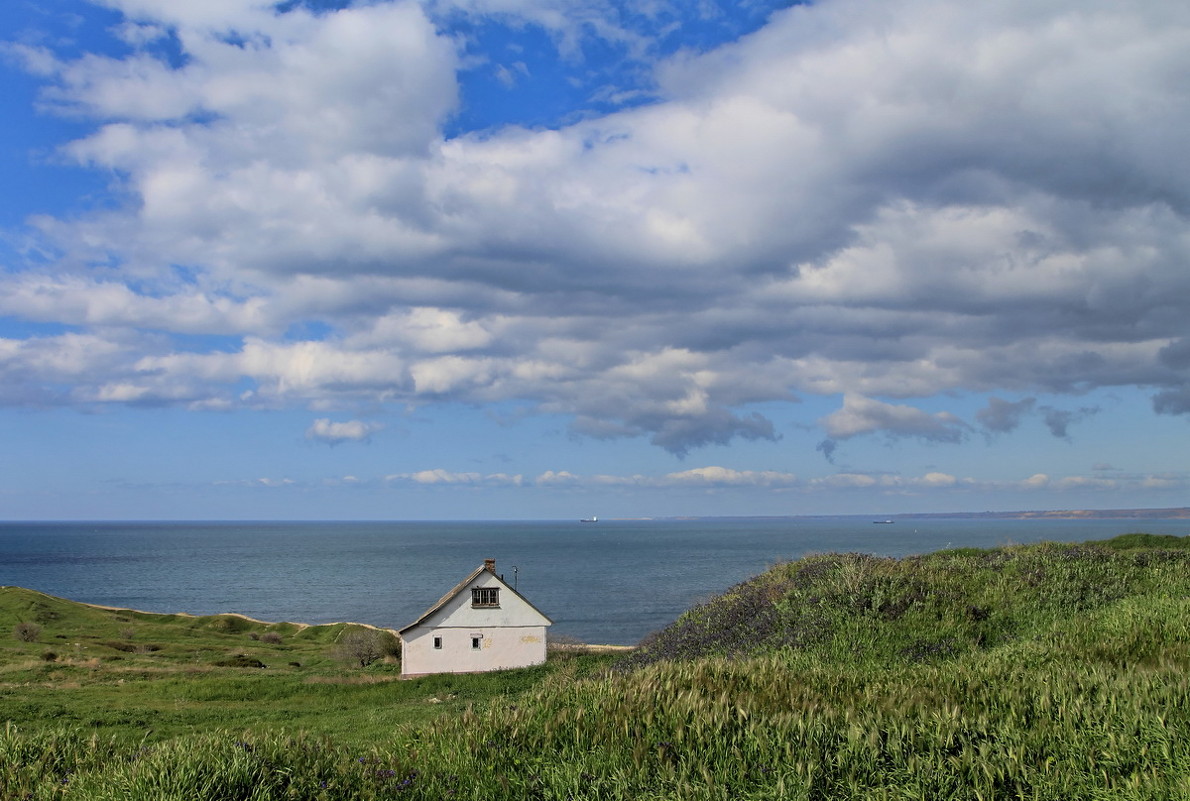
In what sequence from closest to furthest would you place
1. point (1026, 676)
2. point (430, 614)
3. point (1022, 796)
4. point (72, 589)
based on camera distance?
point (1022, 796), point (1026, 676), point (430, 614), point (72, 589)

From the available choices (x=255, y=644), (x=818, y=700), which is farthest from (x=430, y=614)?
(x=818, y=700)

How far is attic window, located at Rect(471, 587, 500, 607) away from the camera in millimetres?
49688

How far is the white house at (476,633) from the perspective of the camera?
1916 inches

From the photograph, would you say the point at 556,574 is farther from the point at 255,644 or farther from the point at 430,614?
the point at 430,614

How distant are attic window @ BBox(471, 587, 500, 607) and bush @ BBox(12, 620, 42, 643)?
137 feet

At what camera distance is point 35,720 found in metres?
28.2

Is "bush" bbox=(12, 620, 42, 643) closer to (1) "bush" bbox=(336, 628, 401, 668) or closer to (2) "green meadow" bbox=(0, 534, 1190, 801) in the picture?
(1) "bush" bbox=(336, 628, 401, 668)

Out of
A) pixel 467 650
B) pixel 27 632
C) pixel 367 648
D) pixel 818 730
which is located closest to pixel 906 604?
pixel 818 730

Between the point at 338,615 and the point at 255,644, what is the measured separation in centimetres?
3136

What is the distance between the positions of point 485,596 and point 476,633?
2.35m

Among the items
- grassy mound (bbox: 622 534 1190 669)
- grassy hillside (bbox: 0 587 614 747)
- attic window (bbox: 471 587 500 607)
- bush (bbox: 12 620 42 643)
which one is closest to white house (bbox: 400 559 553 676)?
attic window (bbox: 471 587 500 607)

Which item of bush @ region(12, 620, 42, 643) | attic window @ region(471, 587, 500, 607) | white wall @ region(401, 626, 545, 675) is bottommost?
bush @ region(12, 620, 42, 643)

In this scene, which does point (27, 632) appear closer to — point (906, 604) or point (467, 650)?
point (467, 650)

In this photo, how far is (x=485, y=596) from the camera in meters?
49.9
